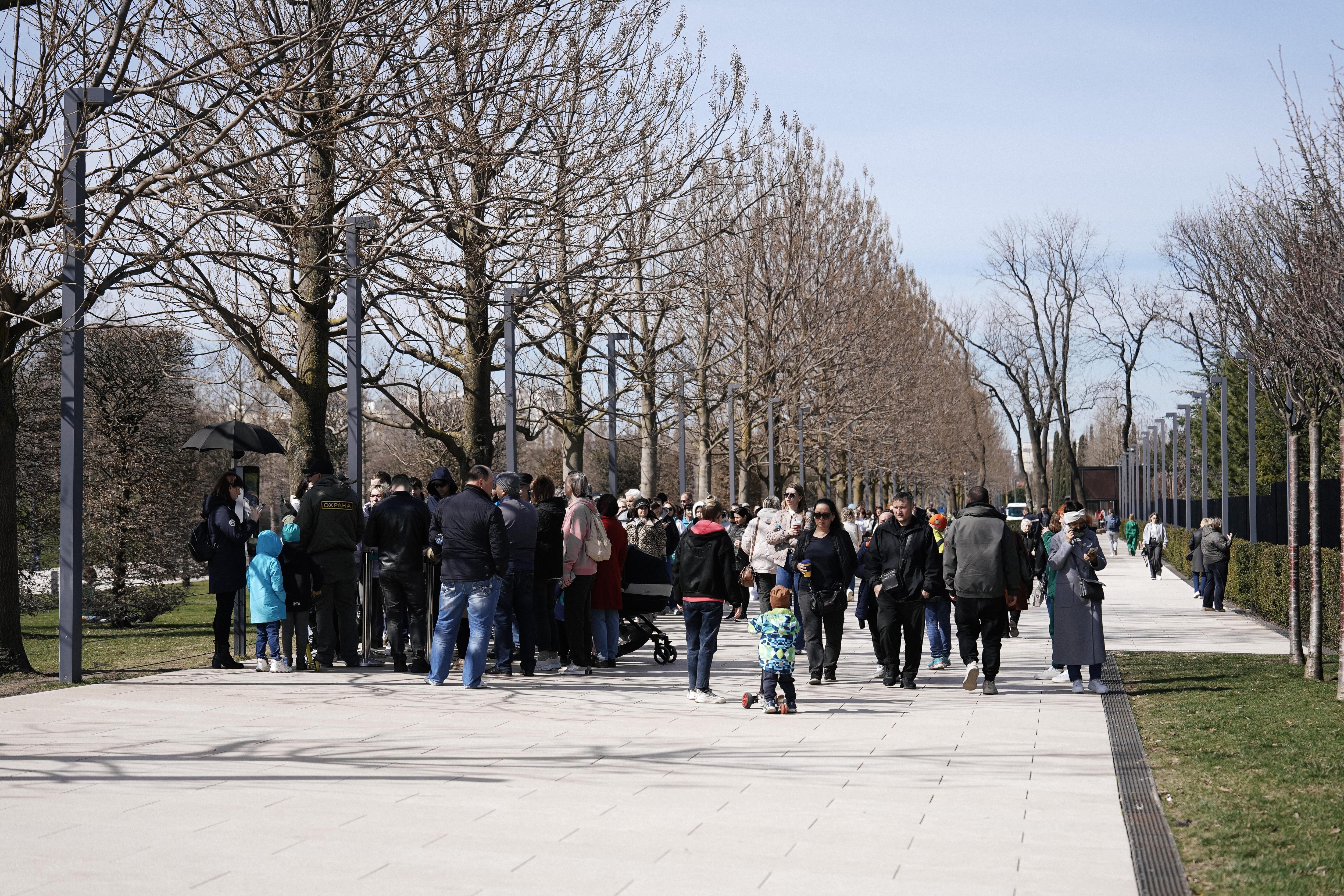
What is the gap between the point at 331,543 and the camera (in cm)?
1342

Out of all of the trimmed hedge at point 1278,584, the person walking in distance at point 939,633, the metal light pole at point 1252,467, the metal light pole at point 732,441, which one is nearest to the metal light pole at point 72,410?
the person walking in distance at point 939,633

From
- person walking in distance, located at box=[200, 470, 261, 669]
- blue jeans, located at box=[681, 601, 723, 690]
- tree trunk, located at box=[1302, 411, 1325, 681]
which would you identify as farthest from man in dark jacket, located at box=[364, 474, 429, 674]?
tree trunk, located at box=[1302, 411, 1325, 681]

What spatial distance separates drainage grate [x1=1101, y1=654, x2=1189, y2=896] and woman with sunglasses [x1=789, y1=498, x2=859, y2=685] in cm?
301

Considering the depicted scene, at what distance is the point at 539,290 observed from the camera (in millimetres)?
17938

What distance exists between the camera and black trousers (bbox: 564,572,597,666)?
45.2ft

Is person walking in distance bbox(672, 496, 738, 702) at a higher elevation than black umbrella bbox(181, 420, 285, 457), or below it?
below

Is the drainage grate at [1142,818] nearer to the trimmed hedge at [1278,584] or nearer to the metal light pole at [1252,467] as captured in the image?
the trimmed hedge at [1278,584]

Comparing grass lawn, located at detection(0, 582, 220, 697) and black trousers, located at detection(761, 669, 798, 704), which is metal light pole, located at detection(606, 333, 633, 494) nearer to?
grass lawn, located at detection(0, 582, 220, 697)

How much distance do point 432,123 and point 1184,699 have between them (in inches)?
383

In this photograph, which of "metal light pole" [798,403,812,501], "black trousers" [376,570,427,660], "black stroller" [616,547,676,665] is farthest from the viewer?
"metal light pole" [798,403,812,501]

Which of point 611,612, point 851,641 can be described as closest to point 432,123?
point 611,612

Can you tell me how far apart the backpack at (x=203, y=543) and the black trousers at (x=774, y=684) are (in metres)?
5.42

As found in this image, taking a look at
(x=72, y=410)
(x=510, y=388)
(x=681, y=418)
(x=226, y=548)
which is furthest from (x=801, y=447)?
(x=72, y=410)

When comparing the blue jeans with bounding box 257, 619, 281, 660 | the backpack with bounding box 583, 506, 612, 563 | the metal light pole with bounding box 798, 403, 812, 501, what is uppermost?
the metal light pole with bounding box 798, 403, 812, 501
